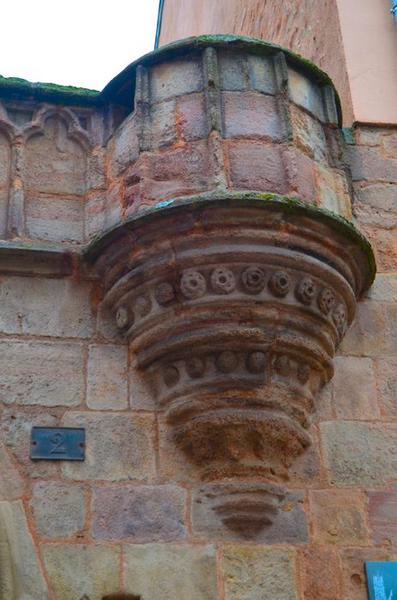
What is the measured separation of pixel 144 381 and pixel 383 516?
104 cm

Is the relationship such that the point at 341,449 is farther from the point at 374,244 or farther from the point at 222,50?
the point at 222,50

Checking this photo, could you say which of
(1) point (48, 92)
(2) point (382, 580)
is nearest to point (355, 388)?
(2) point (382, 580)

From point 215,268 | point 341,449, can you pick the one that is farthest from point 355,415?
point 215,268

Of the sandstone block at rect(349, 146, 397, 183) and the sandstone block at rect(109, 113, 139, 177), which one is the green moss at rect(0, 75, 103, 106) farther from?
the sandstone block at rect(349, 146, 397, 183)

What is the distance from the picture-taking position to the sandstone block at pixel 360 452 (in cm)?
392

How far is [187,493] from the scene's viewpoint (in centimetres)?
375

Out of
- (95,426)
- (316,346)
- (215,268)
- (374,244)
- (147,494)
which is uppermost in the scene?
(374,244)

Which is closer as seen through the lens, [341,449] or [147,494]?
[147,494]

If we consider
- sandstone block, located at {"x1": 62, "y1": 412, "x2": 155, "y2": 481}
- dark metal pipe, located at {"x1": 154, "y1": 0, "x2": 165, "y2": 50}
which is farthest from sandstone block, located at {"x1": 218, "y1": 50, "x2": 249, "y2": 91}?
dark metal pipe, located at {"x1": 154, "y1": 0, "x2": 165, "y2": 50}

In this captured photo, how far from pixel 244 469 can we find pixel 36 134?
1.73m

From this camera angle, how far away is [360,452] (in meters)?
3.98

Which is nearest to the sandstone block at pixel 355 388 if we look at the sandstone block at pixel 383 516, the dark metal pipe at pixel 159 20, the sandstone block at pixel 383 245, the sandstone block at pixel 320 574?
the sandstone block at pixel 383 516

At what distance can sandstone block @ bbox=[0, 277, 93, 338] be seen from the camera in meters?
3.98

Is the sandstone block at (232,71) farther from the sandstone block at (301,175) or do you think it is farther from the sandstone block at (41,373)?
the sandstone block at (41,373)
